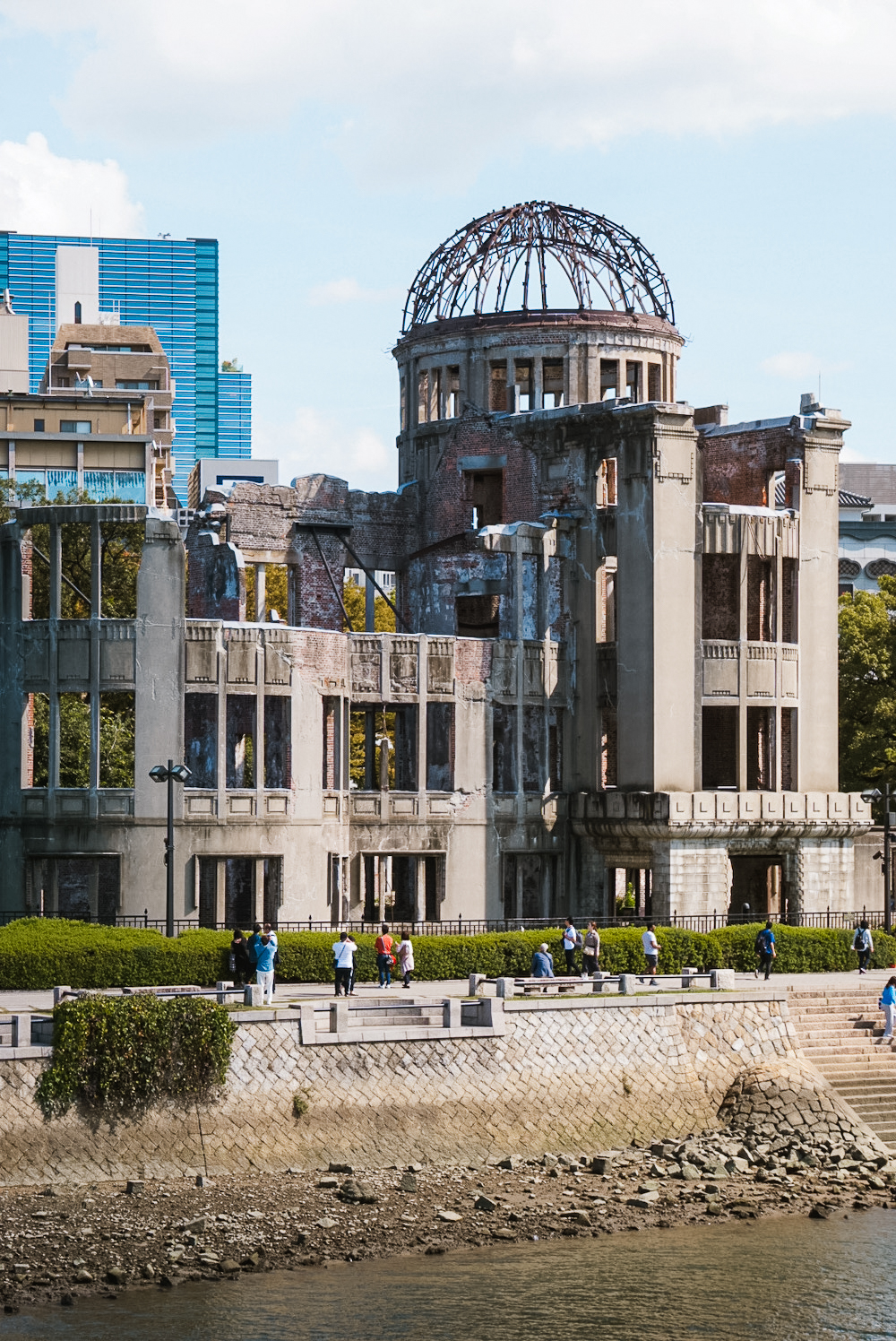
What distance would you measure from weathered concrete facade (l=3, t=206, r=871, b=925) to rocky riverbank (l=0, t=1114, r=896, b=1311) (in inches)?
657

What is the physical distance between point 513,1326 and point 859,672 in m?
46.0

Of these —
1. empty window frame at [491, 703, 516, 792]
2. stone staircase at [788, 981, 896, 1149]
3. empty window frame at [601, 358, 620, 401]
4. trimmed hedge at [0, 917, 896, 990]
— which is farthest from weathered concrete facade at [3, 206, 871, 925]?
stone staircase at [788, 981, 896, 1149]

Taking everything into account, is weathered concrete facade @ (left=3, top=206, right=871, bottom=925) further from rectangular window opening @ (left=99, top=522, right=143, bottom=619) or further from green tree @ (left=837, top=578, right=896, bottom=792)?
green tree @ (left=837, top=578, right=896, bottom=792)

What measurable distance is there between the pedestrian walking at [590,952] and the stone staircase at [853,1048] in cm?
491

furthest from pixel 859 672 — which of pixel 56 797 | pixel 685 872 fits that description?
pixel 56 797

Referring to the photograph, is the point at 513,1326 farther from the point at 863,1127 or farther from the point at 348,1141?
the point at 863,1127

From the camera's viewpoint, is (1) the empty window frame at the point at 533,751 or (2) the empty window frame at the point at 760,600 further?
(2) the empty window frame at the point at 760,600

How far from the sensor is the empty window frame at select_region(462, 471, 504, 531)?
226ft

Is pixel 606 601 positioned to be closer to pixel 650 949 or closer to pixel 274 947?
pixel 650 949

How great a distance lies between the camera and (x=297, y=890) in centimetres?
5612

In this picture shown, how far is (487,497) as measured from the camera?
69562 mm

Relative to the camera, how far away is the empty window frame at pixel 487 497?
226ft

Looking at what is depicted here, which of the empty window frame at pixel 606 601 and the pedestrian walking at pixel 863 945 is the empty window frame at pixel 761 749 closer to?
the empty window frame at pixel 606 601

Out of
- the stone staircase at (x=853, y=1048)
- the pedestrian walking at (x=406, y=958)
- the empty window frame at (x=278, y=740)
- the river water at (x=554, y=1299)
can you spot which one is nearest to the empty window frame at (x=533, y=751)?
the empty window frame at (x=278, y=740)
